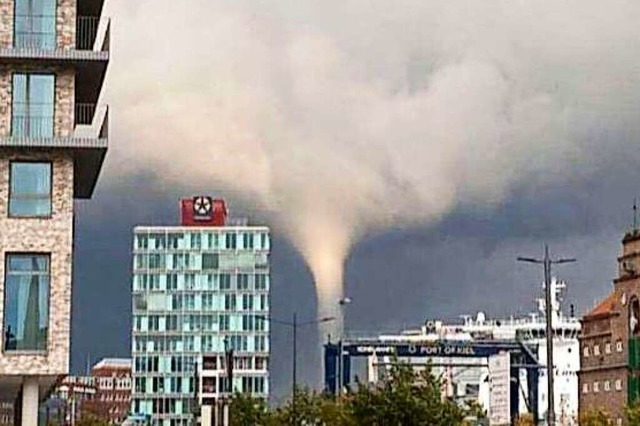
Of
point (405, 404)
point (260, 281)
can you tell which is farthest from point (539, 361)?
point (405, 404)

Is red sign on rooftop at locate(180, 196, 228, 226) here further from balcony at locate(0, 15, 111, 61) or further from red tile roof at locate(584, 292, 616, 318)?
balcony at locate(0, 15, 111, 61)

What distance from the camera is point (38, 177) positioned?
55.6m

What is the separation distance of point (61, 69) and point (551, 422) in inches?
Answer: 876

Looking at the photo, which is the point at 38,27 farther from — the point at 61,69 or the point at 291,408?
the point at 291,408

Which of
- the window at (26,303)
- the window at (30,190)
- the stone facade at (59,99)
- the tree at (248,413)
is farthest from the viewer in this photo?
the tree at (248,413)

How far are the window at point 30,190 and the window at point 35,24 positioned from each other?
14.9 feet

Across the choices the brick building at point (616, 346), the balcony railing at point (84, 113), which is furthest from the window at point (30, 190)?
the brick building at point (616, 346)

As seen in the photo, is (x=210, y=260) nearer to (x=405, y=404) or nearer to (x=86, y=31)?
(x=86, y=31)

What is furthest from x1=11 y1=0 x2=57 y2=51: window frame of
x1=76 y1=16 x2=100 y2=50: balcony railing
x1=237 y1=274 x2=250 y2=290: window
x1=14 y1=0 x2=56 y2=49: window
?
x1=237 y1=274 x2=250 y2=290: window

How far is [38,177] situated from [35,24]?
18.9 feet

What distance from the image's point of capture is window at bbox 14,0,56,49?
5553 centimetres

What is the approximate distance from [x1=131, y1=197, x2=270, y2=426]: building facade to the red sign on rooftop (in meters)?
2.64

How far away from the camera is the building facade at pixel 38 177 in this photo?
5428 centimetres

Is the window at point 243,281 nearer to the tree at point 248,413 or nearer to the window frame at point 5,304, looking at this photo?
the tree at point 248,413
